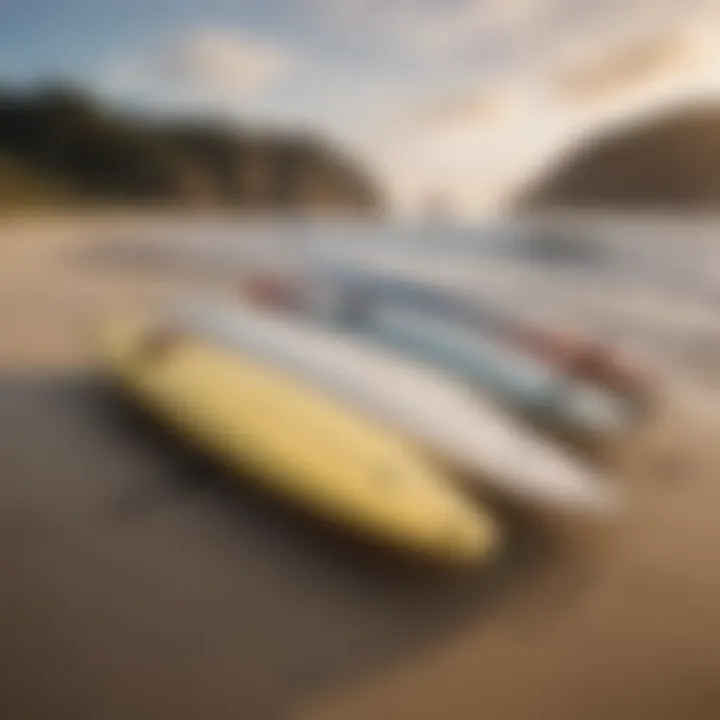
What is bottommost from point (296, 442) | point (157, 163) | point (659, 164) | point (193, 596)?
point (193, 596)

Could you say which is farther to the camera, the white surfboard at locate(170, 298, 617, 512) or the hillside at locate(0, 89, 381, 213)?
the hillside at locate(0, 89, 381, 213)

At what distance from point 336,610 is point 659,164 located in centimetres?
40

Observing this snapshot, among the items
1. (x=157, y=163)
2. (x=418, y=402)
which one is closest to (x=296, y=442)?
(x=418, y=402)

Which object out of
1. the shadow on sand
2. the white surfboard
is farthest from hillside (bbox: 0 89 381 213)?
the shadow on sand

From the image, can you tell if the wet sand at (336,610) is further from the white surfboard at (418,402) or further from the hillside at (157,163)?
the hillside at (157,163)

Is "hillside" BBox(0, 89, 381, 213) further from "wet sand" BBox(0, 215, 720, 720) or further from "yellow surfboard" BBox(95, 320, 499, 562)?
"wet sand" BBox(0, 215, 720, 720)

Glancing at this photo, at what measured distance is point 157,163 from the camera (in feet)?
2.23

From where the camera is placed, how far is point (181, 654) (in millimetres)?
545

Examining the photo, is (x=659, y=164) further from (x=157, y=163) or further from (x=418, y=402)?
(x=157, y=163)

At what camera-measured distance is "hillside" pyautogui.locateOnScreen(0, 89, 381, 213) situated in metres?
0.67

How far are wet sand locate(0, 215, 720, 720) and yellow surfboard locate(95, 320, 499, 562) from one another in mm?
21

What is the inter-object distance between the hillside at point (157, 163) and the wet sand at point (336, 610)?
0.23 m

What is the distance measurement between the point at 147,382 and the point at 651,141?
42cm

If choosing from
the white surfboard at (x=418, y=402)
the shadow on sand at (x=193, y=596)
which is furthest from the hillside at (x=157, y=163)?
the shadow on sand at (x=193, y=596)
